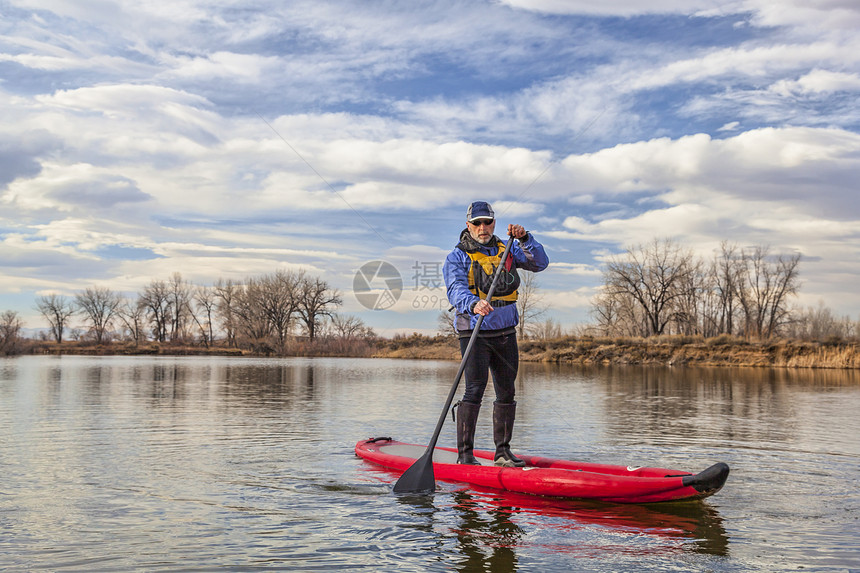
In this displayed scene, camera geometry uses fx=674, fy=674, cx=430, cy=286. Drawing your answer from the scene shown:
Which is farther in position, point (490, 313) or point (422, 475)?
point (490, 313)

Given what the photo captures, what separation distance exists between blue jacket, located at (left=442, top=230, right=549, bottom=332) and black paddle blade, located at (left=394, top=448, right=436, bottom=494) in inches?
52.2

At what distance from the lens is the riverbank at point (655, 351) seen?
114 ft

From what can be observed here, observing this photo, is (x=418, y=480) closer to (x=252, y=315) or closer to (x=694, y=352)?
(x=694, y=352)

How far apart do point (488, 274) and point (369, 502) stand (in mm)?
2357

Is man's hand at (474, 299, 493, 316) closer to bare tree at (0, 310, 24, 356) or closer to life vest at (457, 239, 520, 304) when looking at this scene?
life vest at (457, 239, 520, 304)

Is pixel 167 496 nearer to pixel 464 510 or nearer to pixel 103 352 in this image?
pixel 464 510

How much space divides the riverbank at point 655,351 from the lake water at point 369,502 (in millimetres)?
26629

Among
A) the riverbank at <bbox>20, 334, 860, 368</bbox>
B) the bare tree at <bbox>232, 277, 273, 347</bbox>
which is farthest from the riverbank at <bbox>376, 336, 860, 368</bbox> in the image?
the bare tree at <bbox>232, 277, 273, 347</bbox>

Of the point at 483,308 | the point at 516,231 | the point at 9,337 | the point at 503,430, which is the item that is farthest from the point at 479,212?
the point at 9,337

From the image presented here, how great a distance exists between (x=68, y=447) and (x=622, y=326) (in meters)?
55.2

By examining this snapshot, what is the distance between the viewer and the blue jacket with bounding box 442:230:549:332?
6.23m

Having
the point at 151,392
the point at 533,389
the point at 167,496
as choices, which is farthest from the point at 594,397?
the point at 167,496

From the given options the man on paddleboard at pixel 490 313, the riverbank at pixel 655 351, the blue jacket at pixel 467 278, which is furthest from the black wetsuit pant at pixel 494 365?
the riverbank at pixel 655 351

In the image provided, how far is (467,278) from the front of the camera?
6.41 meters
